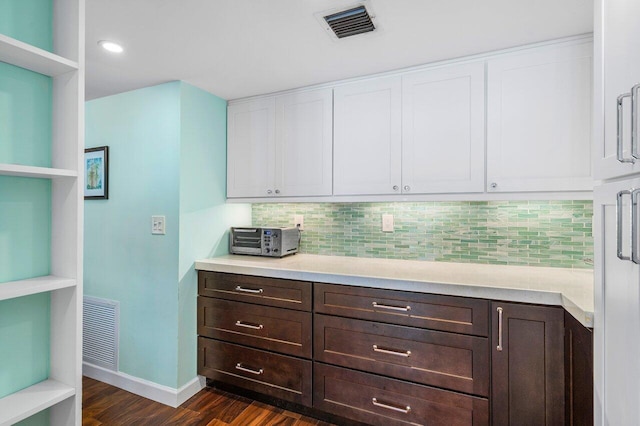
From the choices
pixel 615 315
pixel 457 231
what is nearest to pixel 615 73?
pixel 615 315

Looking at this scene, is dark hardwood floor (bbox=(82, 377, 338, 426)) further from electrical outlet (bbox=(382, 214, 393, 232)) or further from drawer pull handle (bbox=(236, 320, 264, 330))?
electrical outlet (bbox=(382, 214, 393, 232))

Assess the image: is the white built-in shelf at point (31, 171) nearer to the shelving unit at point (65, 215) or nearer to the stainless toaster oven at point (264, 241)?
the shelving unit at point (65, 215)

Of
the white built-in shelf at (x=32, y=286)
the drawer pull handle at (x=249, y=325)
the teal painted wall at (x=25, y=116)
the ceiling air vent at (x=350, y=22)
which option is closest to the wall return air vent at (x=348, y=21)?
the ceiling air vent at (x=350, y=22)

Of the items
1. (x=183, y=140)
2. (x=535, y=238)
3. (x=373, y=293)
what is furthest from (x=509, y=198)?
(x=183, y=140)

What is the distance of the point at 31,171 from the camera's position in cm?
99

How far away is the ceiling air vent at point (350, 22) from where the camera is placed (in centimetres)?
146

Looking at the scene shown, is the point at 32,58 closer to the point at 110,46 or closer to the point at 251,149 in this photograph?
the point at 110,46

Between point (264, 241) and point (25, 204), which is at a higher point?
point (25, 204)

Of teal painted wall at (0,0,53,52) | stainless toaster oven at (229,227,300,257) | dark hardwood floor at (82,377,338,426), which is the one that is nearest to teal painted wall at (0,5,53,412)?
teal painted wall at (0,0,53,52)

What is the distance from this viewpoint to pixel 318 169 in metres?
2.29

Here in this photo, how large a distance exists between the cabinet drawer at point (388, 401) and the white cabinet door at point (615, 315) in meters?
0.76

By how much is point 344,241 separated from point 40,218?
185 cm

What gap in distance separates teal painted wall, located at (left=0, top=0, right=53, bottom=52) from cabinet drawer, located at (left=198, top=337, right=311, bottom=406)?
6.18ft

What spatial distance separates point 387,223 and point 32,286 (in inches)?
78.1
